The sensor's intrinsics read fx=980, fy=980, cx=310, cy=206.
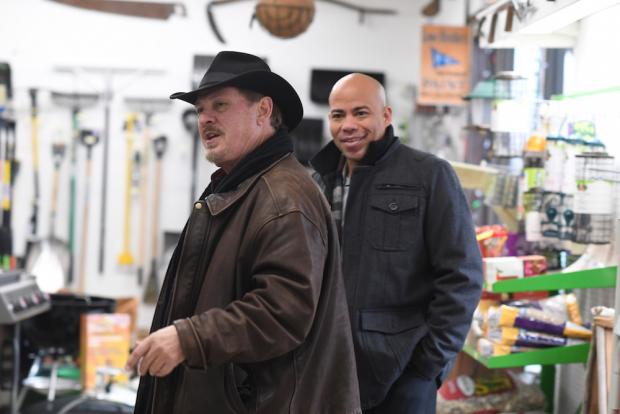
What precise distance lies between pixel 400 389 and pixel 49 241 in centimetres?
580

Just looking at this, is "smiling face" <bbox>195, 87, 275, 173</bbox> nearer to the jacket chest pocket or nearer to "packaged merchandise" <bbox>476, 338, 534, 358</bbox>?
the jacket chest pocket

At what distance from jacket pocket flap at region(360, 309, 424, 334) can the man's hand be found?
44.2 inches

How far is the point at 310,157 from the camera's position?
7762 millimetres

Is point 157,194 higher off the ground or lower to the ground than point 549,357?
higher

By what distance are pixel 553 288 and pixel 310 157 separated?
4.35 meters

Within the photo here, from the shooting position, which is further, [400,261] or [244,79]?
[400,261]

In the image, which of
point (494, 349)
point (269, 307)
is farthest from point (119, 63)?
A: point (269, 307)

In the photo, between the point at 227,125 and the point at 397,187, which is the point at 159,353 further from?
the point at 397,187

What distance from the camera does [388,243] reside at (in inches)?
120

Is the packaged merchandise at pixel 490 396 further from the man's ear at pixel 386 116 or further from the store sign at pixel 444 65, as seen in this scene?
the store sign at pixel 444 65

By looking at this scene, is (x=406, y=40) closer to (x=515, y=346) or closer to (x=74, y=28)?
(x=74, y=28)

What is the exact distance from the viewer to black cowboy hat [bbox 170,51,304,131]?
7.38 ft

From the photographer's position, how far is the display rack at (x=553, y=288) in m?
3.40

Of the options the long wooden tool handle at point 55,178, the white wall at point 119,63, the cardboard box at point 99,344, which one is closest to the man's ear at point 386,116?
the cardboard box at point 99,344
